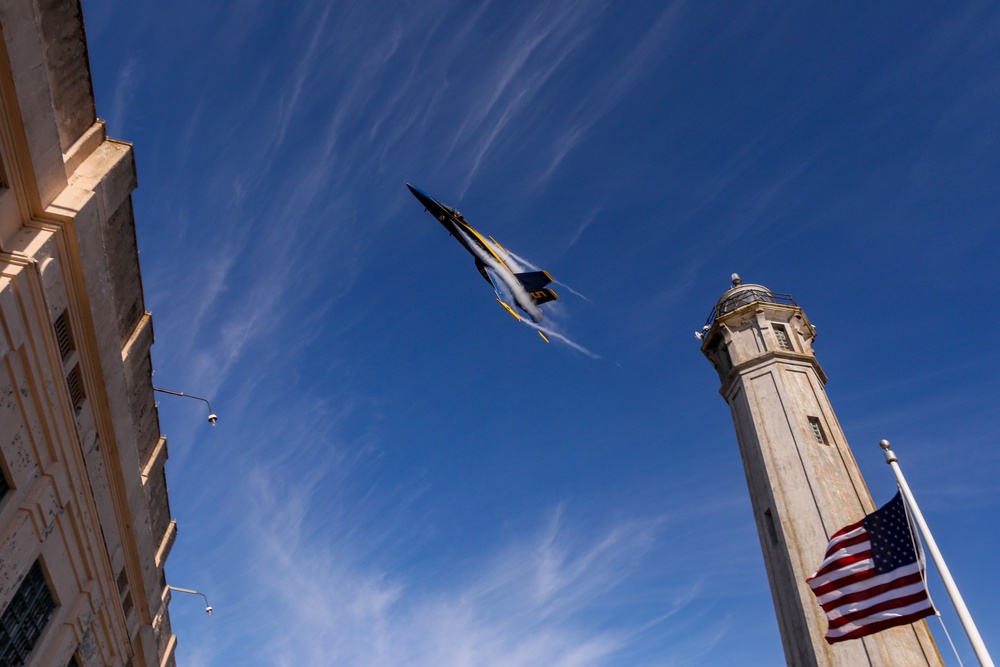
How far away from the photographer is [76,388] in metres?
14.1

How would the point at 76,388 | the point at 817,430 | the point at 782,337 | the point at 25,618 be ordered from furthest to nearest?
the point at 782,337, the point at 817,430, the point at 76,388, the point at 25,618

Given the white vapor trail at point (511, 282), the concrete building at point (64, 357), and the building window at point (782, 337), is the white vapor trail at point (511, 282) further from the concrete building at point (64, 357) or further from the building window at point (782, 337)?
the concrete building at point (64, 357)

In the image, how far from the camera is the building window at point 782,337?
33.8 meters

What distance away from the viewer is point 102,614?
1592 centimetres

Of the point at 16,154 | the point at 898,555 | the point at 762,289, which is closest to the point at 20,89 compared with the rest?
the point at 16,154

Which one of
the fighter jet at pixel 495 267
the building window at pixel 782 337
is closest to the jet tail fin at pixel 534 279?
the fighter jet at pixel 495 267

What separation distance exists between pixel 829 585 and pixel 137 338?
58.2ft

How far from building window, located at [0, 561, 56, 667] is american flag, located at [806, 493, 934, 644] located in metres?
16.9

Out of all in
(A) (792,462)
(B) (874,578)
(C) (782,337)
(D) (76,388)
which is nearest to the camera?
(D) (76,388)

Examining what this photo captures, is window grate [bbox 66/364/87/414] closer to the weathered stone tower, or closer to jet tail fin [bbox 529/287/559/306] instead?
the weathered stone tower

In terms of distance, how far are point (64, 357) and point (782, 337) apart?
30.7 metres

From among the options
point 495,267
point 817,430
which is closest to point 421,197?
point 495,267

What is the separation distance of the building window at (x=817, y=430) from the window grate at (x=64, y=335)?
27596mm

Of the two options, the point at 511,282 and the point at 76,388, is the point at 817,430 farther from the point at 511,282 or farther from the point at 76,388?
the point at 76,388
